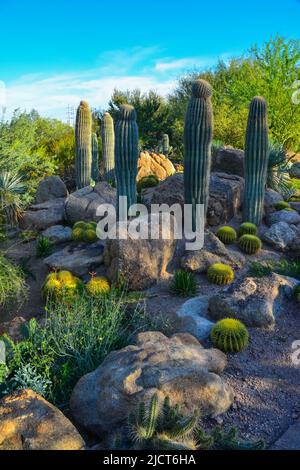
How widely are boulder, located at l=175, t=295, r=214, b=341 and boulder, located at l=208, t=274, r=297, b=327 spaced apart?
0.60 ft

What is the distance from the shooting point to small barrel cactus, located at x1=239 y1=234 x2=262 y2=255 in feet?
29.8

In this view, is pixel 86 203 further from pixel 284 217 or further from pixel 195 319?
pixel 195 319

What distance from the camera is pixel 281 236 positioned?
9.84 metres

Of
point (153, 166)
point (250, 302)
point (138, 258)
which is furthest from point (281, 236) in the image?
point (153, 166)

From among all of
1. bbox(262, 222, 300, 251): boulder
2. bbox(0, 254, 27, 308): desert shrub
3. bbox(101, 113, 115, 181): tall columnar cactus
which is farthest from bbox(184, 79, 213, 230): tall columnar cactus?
bbox(101, 113, 115, 181): tall columnar cactus

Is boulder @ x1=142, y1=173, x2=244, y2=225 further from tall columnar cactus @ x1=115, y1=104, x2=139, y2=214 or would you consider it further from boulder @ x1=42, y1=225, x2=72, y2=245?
boulder @ x1=42, y1=225, x2=72, y2=245

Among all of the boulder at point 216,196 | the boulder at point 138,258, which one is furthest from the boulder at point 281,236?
the boulder at point 138,258

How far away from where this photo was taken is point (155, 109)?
30.9 meters

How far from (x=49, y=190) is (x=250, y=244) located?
6.88m

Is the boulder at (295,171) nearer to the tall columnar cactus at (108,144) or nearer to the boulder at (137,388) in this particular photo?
the tall columnar cactus at (108,144)
